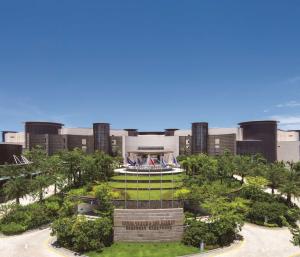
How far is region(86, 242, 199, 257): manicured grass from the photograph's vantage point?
3575cm

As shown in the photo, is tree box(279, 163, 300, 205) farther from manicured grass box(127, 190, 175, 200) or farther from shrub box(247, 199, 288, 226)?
manicured grass box(127, 190, 175, 200)

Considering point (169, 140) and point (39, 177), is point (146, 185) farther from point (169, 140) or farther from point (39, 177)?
point (169, 140)

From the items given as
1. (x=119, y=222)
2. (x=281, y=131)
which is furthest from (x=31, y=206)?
(x=281, y=131)

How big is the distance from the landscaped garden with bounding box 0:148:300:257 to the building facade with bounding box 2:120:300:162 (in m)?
29.0

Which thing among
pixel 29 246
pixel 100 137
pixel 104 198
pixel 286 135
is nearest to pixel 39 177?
pixel 104 198

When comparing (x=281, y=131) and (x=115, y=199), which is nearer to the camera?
(x=115, y=199)

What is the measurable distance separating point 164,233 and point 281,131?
304 feet

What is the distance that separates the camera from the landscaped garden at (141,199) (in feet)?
125

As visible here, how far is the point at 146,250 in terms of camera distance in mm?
37219

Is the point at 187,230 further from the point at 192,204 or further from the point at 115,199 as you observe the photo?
the point at 115,199

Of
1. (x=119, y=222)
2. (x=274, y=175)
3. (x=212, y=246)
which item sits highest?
(x=274, y=175)

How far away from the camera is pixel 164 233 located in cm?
4009

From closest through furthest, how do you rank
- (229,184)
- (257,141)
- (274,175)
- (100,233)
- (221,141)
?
(100,233)
(274,175)
(229,184)
(257,141)
(221,141)

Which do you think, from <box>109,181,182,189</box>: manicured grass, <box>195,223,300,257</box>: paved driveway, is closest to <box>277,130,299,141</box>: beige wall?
<box>109,181,182,189</box>: manicured grass
